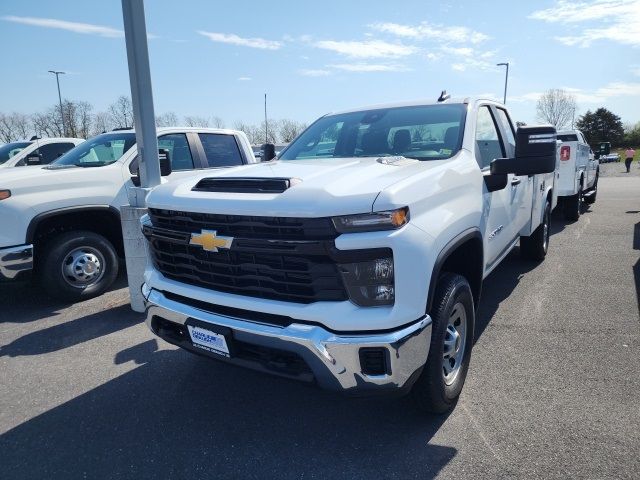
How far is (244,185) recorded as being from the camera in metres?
2.59

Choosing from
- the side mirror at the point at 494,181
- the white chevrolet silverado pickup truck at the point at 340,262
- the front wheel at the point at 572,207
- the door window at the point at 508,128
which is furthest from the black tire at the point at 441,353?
the front wheel at the point at 572,207

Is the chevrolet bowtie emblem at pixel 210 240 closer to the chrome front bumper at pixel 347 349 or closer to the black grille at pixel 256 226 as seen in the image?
the black grille at pixel 256 226

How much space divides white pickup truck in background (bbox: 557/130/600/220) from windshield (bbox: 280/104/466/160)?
6.24 meters

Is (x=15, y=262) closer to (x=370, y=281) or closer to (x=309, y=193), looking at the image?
(x=309, y=193)

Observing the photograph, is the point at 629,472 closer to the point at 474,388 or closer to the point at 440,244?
the point at 474,388

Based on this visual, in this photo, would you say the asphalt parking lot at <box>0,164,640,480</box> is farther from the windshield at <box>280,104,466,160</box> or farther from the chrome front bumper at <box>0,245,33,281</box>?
the windshield at <box>280,104,466,160</box>

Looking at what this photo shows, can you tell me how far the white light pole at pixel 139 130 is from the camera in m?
4.53

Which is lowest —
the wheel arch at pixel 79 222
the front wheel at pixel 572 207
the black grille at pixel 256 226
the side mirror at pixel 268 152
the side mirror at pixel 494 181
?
the front wheel at pixel 572 207

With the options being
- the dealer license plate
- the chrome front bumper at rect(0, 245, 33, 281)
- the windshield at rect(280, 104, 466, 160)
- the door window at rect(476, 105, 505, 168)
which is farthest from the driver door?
the chrome front bumper at rect(0, 245, 33, 281)

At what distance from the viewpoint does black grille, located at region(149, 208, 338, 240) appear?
2209 mm

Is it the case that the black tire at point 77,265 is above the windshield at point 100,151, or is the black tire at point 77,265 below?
below

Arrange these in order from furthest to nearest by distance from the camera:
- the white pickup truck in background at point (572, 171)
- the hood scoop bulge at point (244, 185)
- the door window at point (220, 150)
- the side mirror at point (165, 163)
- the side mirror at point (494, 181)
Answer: the white pickup truck in background at point (572, 171), the door window at point (220, 150), the side mirror at point (165, 163), the side mirror at point (494, 181), the hood scoop bulge at point (244, 185)

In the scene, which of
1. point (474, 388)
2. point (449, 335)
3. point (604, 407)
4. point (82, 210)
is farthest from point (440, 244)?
point (82, 210)

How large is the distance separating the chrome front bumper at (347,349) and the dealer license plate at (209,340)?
175mm
